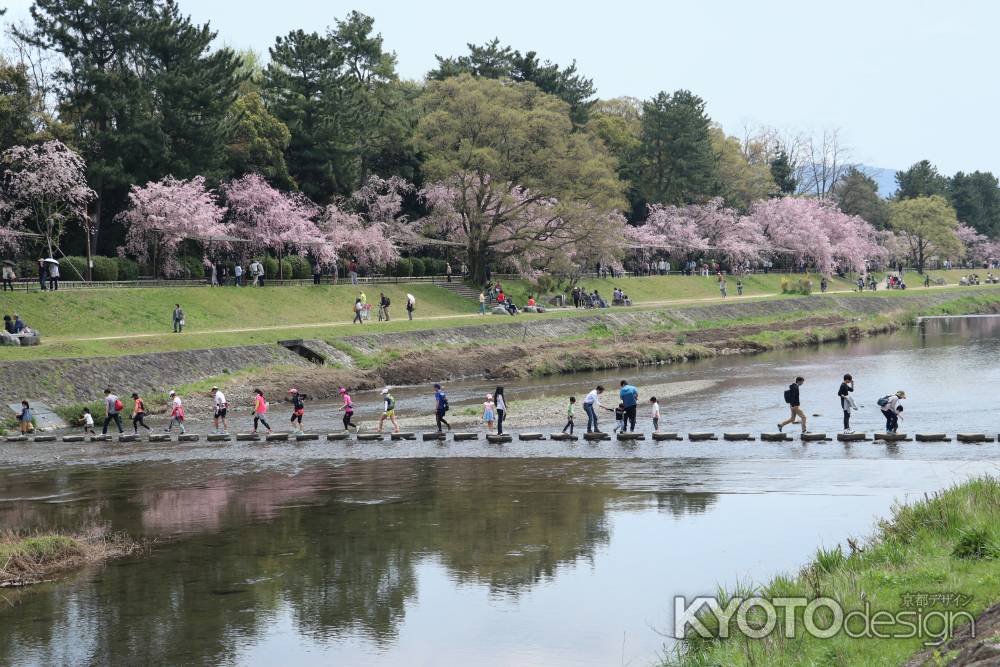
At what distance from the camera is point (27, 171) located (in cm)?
5859

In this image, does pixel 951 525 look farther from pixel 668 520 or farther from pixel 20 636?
pixel 20 636

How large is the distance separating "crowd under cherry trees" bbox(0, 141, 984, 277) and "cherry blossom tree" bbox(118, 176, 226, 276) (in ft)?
0.23

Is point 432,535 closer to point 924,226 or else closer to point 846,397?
point 846,397

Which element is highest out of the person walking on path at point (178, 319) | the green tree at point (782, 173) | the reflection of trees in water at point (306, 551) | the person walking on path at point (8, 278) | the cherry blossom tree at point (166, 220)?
the green tree at point (782, 173)

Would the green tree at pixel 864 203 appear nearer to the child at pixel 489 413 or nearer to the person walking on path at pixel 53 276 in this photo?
the person walking on path at pixel 53 276

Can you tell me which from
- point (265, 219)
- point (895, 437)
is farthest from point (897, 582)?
point (265, 219)

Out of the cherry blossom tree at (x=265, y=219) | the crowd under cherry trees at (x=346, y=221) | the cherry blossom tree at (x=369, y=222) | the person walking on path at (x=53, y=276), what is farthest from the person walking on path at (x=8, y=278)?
the cherry blossom tree at (x=369, y=222)

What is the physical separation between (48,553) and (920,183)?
16209 cm

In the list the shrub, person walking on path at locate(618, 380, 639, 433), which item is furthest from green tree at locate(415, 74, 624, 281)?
person walking on path at locate(618, 380, 639, 433)

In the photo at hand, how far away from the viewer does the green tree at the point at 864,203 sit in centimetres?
14162

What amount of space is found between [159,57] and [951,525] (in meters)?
59.3

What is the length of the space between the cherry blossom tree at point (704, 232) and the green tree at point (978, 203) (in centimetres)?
6357

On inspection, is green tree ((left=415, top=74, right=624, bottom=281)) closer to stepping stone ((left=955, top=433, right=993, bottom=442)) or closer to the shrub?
the shrub

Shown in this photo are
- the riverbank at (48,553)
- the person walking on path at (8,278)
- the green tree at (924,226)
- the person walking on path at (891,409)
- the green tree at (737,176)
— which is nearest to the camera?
the riverbank at (48,553)
